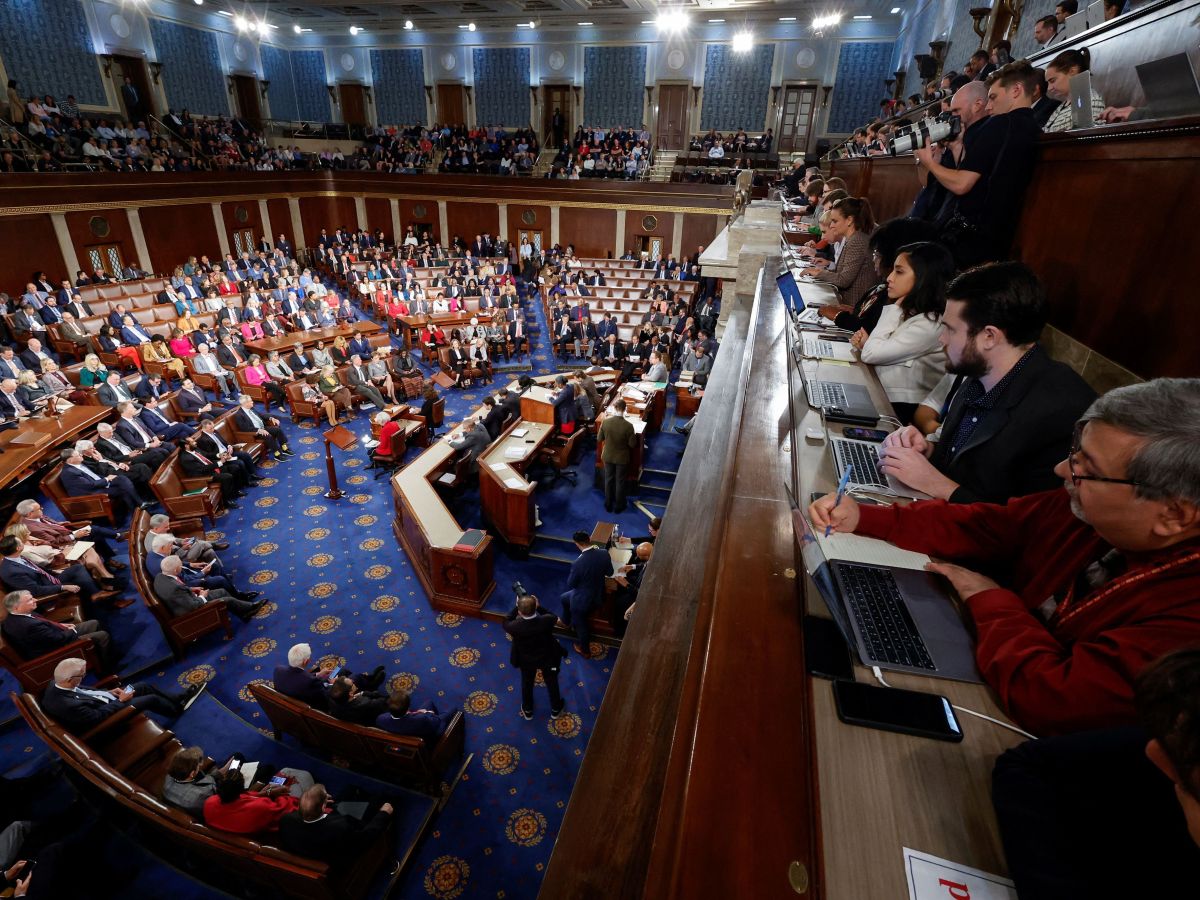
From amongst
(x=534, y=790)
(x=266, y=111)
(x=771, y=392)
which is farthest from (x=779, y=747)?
(x=266, y=111)

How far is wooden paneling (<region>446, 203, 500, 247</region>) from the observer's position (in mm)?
19312

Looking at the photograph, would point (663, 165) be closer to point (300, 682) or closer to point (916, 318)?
point (916, 318)

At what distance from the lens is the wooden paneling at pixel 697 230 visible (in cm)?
1744

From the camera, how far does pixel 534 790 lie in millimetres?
3844

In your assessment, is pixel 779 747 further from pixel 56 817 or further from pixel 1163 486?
pixel 56 817

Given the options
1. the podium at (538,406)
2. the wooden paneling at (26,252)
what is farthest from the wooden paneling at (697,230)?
the wooden paneling at (26,252)

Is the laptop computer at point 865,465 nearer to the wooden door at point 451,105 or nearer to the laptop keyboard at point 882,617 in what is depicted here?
the laptop keyboard at point 882,617

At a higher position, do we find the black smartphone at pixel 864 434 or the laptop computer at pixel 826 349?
the laptop computer at pixel 826 349

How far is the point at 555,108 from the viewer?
21.7 m

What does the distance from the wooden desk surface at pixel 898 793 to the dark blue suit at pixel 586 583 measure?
3.47 metres

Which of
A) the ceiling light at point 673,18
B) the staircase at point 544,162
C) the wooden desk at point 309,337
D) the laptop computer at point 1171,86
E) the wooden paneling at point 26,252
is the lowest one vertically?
the wooden desk at point 309,337

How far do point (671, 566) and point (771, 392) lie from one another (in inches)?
59.1

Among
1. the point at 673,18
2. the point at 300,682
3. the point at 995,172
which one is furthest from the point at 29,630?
the point at 673,18

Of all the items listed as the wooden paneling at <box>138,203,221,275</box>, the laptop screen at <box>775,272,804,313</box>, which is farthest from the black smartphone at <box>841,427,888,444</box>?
the wooden paneling at <box>138,203,221,275</box>
